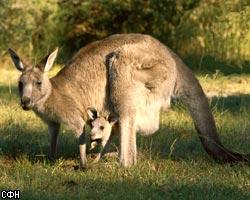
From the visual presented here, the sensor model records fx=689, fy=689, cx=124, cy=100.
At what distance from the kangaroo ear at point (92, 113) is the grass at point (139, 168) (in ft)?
1.44

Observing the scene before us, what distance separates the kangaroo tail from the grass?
0.33 ft

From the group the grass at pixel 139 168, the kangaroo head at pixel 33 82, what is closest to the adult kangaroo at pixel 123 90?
the kangaroo head at pixel 33 82

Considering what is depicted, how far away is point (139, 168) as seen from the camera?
6.17 metres

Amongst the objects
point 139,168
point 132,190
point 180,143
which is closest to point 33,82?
point 139,168

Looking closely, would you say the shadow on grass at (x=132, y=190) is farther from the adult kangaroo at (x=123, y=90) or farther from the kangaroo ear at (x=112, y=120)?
the kangaroo ear at (x=112, y=120)

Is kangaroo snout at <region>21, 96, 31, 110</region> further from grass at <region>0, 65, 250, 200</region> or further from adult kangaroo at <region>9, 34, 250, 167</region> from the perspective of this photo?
grass at <region>0, 65, 250, 200</region>

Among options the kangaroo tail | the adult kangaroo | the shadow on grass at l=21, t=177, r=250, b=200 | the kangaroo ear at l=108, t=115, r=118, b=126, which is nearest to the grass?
the shadow on grass at l=21, t=177, r=250, b=200

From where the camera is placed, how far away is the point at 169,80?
6.39m

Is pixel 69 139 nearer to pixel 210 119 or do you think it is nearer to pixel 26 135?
pixel 26 135

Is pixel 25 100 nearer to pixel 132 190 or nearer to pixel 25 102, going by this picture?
pixel 25 102

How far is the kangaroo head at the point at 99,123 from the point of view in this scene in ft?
21.4

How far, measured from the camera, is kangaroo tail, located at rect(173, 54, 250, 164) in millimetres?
6160

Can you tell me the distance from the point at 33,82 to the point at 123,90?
2.71 ft

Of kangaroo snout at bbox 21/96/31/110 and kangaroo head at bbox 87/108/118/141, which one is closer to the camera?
kangaroo snout at bbox 21/96/31/110
